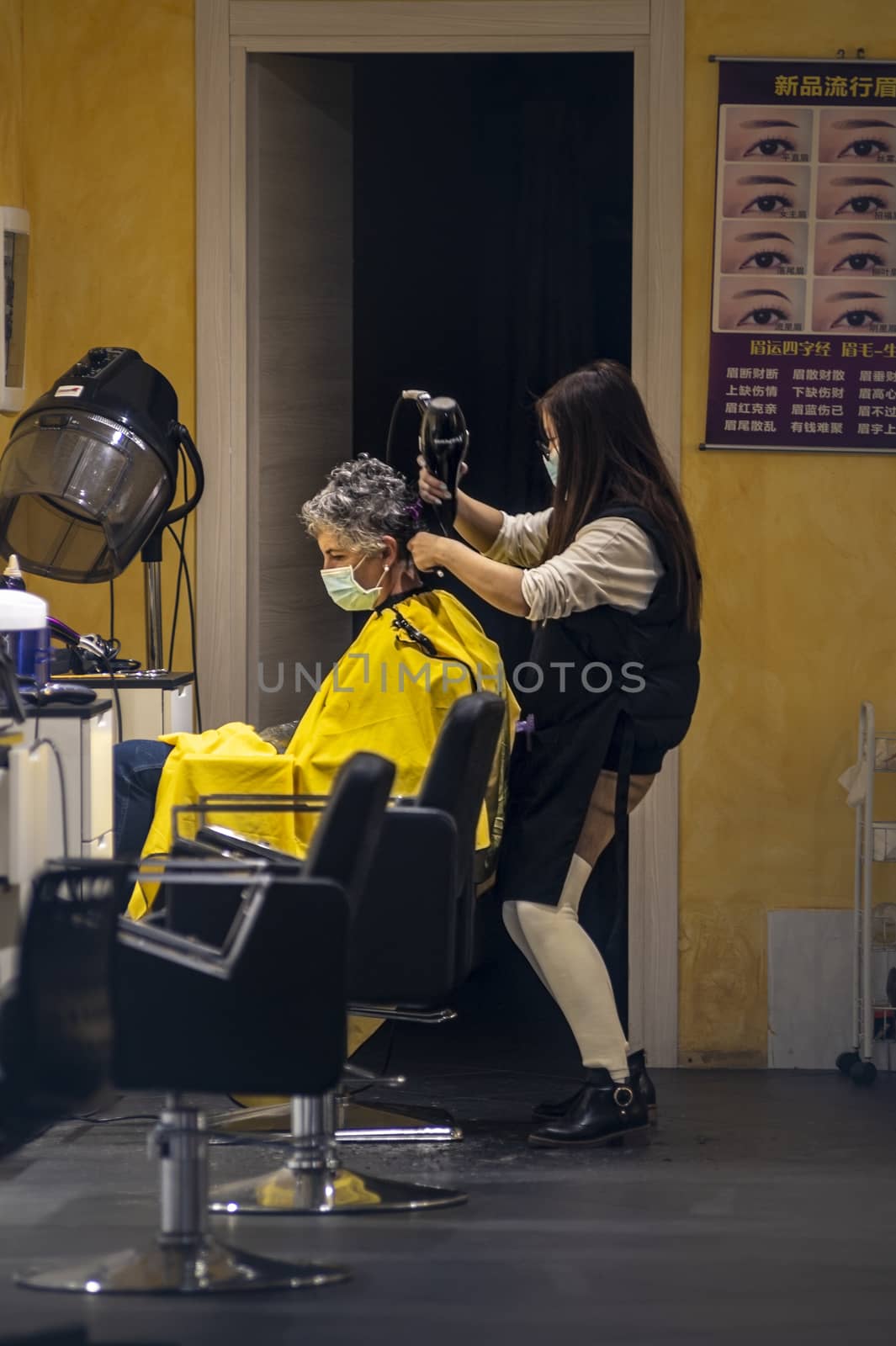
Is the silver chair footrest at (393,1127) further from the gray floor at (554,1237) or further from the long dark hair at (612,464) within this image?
the long dark hair at (612,464)

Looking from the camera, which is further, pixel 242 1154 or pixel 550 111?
pixel 550 111

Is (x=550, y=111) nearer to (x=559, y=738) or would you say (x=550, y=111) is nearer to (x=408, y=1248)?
(x=559, y=738)

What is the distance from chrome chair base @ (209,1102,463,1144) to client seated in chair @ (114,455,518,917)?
42cm

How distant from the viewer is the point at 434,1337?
89.1 inches

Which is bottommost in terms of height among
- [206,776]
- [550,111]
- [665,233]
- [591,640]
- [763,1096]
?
[763,1096]

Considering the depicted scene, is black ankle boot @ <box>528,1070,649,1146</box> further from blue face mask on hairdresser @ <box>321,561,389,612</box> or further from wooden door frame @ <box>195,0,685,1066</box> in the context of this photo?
blue face mask on hairdresser @ <box>321,561,389,612</box>

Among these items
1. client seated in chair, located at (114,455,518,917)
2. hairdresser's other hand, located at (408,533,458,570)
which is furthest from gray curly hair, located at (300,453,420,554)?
hairdresser's other hand, located at (408,533,458,570)

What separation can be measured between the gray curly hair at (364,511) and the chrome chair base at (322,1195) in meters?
1.17

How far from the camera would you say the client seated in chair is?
3.28m

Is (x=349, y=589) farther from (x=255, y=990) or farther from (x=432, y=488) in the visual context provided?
(x=255, y=990)

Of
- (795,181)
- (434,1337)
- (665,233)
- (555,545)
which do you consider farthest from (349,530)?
(434,1337)

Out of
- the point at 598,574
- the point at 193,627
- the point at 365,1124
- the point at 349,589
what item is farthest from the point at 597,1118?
Answer: the point at 193,627

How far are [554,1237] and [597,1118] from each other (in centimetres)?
55

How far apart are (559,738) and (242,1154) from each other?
3.03 ft
